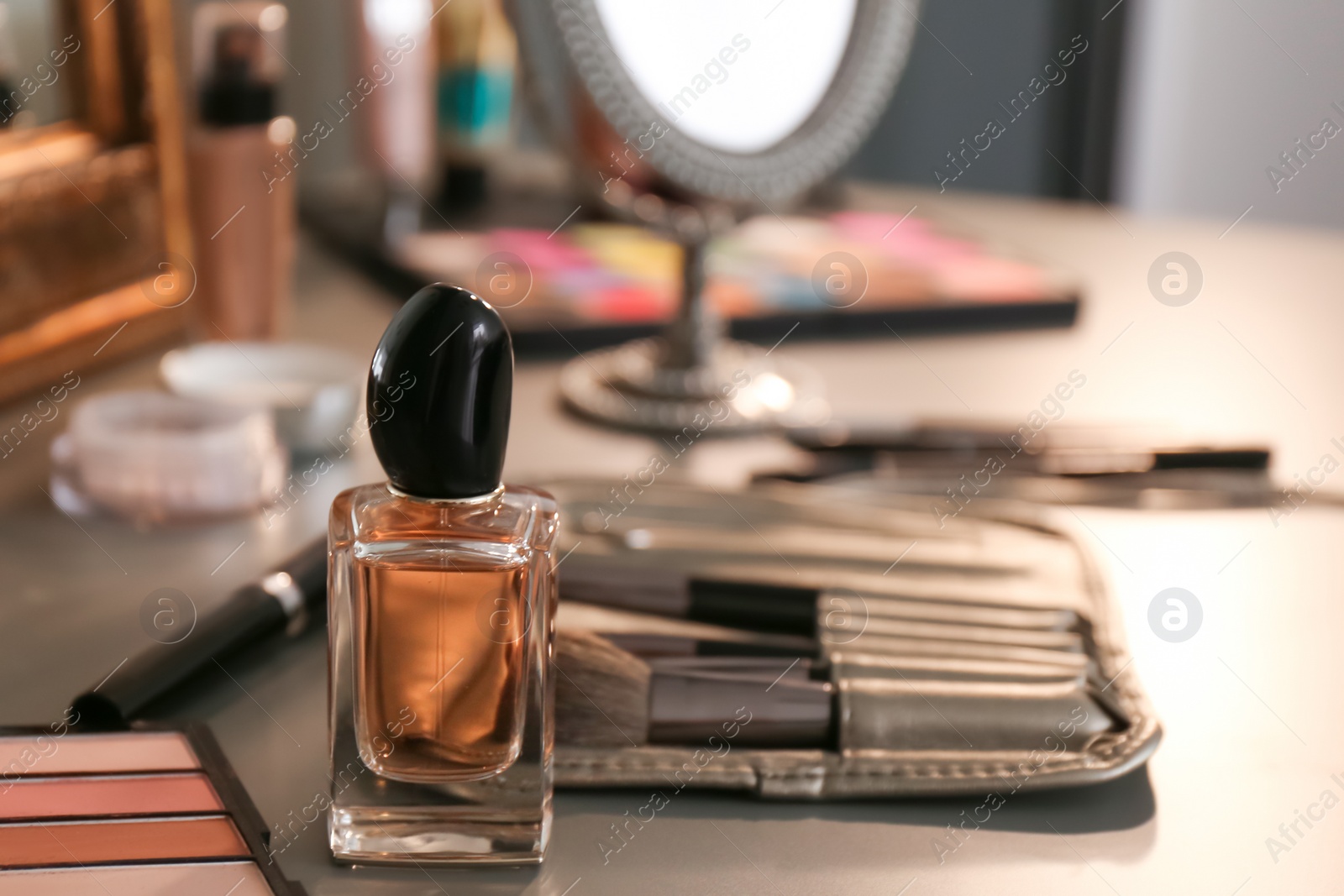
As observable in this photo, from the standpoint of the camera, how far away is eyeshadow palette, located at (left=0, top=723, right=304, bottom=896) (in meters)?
0.29

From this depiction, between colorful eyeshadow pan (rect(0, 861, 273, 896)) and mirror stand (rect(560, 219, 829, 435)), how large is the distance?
36 cm

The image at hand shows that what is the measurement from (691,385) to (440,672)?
0.36 metres

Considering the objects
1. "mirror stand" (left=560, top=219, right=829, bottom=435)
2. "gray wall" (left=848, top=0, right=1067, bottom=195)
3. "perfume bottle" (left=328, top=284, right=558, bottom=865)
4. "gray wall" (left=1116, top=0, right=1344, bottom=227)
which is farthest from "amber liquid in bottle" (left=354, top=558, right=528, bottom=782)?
"gray wall" (left=1116, top=0, right=1344, bottom=227)

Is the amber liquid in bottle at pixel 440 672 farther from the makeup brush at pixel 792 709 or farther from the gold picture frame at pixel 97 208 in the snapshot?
the gold picture frame at pixel 97 208

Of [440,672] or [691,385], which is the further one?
[691,385]

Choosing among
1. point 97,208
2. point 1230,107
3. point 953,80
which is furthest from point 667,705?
point 1230,107

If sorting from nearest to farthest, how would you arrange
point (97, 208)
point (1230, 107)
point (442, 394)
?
point (442, 394)
point (97, 208)
point (1230, 107)

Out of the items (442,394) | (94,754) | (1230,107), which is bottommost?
(94,754)

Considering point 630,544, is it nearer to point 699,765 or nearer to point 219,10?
point 699,765

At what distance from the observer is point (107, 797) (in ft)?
1.03

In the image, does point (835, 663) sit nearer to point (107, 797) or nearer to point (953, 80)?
point (107, 797)

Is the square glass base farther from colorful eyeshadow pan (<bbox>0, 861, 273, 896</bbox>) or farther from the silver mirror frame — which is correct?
the silver mirror frame

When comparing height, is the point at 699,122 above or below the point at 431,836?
above

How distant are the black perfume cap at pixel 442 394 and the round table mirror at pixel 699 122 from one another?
0.33 metres
